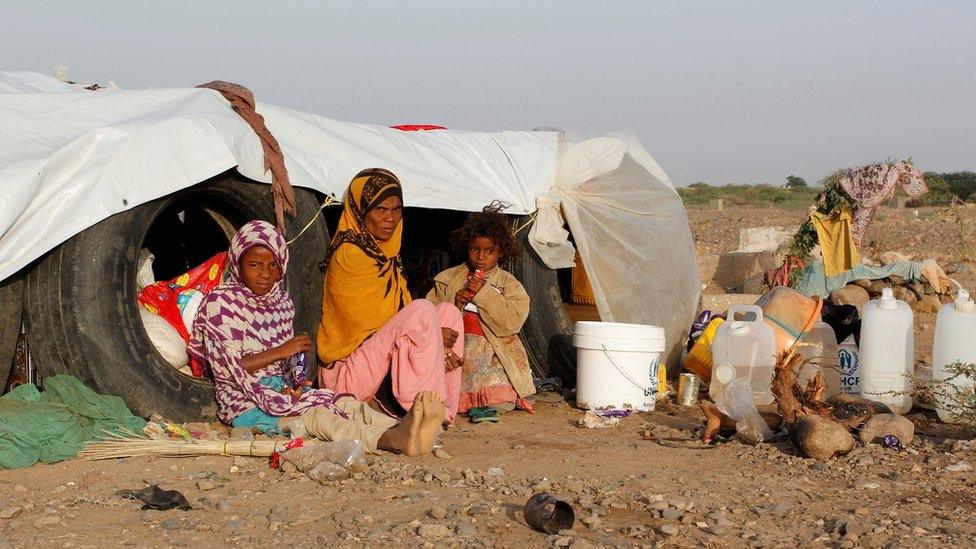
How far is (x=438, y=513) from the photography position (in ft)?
12.0

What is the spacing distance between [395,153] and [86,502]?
3.09 m

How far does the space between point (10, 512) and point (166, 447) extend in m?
0.94

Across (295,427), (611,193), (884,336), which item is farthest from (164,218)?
(884,336)

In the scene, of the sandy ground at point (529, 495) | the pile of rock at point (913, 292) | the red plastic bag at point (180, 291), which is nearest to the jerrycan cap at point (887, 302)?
the sandy ground at point (529, 495)

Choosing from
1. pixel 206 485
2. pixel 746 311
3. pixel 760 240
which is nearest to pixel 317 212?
pixel 206 485

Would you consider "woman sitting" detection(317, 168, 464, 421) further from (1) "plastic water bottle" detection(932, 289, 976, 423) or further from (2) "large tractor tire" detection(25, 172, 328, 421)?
(1) "plastic water bottle" detection(932, 289, 976, 423)

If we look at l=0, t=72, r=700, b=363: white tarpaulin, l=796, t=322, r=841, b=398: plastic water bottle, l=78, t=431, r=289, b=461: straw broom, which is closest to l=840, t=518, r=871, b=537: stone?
l=78, t=431, r=289, b=461: straw broom

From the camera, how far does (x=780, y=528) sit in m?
3.63

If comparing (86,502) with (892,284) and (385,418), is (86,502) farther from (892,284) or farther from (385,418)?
(892,284)

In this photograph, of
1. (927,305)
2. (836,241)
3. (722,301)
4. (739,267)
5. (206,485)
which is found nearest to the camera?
(206,485)

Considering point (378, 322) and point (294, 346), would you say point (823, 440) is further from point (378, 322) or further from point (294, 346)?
point (294, 346)

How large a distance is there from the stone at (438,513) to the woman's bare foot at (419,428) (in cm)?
97

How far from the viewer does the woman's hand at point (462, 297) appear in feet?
20.3

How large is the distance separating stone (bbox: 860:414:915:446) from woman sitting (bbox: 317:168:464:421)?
2.02 meters
